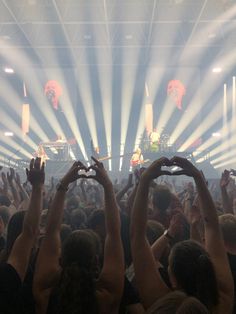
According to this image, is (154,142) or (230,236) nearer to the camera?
(230,236)

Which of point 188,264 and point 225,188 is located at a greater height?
point 225,188

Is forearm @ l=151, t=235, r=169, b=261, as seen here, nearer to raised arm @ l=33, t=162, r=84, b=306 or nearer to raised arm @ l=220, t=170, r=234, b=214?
raised arm @ l=33, t=162, r=84, b=306

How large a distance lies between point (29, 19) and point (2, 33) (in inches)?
85.9

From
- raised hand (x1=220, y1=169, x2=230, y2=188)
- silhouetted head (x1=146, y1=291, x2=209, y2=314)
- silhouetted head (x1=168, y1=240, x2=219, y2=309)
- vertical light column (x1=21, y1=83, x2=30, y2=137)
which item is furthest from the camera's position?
vertical light column (x1=21, y1=83, x2=30, y2=137)

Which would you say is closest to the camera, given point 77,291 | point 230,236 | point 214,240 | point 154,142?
point 77,291

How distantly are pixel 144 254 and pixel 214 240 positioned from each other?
1.06ft

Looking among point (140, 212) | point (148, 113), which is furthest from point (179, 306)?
point (148, 113)

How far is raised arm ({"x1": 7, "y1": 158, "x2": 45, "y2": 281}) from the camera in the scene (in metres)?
1.61

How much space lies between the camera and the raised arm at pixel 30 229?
161 centimetres

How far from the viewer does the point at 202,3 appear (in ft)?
46.5

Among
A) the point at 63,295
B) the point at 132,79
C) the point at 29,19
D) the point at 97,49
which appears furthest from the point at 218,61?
the point at 63,295

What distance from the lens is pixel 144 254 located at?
1.50 metres

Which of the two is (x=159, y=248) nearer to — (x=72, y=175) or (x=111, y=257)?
(x=111, y=257)

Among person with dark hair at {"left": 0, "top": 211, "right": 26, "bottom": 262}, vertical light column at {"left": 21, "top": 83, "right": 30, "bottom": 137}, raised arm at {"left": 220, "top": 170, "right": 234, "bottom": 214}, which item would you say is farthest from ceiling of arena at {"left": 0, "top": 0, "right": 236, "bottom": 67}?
person with dark hair at {"left": 0, "top": 211, "right": 26, "bottom": 262}
